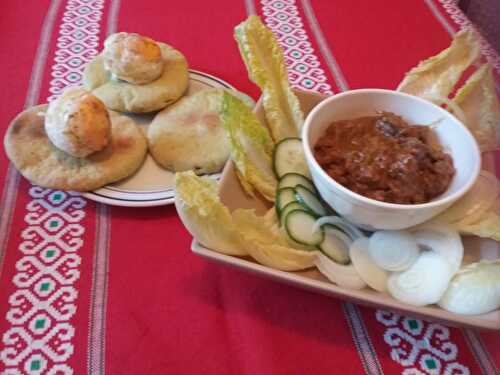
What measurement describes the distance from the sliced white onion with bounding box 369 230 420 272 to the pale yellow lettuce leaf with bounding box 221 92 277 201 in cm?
34

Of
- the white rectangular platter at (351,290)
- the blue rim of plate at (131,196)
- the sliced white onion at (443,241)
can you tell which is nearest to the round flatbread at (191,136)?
the blue rim of plate at (131,196)

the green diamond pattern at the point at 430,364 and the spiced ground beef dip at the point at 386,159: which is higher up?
the spiced ground beef dip at the point at 386,159

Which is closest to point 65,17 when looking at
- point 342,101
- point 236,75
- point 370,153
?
point 236,75

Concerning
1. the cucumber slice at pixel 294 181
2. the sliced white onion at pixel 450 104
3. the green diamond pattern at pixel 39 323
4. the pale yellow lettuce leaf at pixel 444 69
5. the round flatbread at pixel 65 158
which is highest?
the pale yellow lettuce leaf at pixel 444 69

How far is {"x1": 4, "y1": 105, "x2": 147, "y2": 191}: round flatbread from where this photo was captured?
149 cm

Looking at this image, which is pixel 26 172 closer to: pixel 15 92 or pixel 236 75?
pixel 15 92

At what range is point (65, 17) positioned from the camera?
2355 millimetres

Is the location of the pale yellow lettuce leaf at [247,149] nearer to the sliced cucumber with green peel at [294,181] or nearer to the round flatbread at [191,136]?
the sliced cucumber with green peel at [294,181]

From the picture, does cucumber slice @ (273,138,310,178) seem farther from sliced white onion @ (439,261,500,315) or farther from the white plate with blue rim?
sliced white onion @ (439,261,500,315)

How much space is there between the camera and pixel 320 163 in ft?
4.11

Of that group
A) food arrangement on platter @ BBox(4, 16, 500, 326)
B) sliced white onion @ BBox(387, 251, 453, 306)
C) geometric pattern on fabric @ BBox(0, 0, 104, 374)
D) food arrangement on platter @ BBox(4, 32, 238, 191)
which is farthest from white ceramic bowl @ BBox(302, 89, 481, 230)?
geometric pattern on fabric @ BBox(0, 0, 104, 374)

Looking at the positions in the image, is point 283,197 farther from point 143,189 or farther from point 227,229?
point 143,189

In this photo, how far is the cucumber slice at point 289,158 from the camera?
54.4 inches

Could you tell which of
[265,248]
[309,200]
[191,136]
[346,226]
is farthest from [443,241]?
[191,136]
